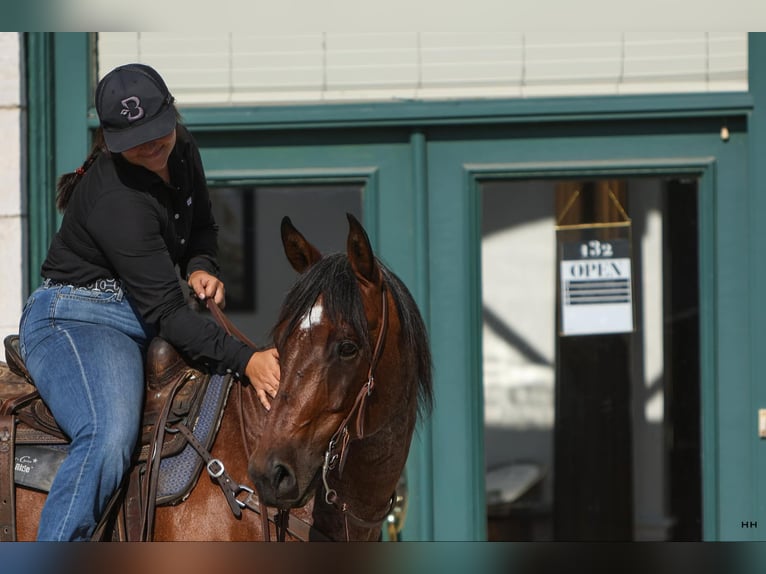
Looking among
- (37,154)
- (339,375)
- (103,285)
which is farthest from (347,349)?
(37,154)

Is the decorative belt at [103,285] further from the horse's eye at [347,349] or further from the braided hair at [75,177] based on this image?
the horse's eye at [347,349]

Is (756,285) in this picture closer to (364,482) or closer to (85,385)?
(364,482)

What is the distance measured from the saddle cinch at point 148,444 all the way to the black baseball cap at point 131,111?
0.65m

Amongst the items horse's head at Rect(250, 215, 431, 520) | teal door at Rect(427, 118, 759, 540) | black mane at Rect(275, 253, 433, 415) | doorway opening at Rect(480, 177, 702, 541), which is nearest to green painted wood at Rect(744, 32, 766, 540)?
teal door at Rect(427, 118, 759, 540)

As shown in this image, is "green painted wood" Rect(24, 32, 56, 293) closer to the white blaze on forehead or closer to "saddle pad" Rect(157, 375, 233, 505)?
"saddle pad" Rect(157, 375, 233, 505)

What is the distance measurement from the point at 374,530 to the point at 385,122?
2.35 m

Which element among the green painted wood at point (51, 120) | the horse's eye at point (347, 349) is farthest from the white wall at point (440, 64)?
the horse's eye at point (347, 349)

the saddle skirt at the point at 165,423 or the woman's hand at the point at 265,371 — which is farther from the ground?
the woman's hand at the point at 265,371

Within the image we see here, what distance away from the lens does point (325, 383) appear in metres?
3.02

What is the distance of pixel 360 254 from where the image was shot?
10.3 feet

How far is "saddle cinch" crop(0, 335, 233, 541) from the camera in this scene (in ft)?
10.6

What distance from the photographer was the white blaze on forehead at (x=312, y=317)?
10.1 ft

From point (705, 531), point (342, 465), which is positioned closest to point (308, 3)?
point (342, 465)

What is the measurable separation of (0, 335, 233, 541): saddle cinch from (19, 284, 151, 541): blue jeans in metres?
0.07
